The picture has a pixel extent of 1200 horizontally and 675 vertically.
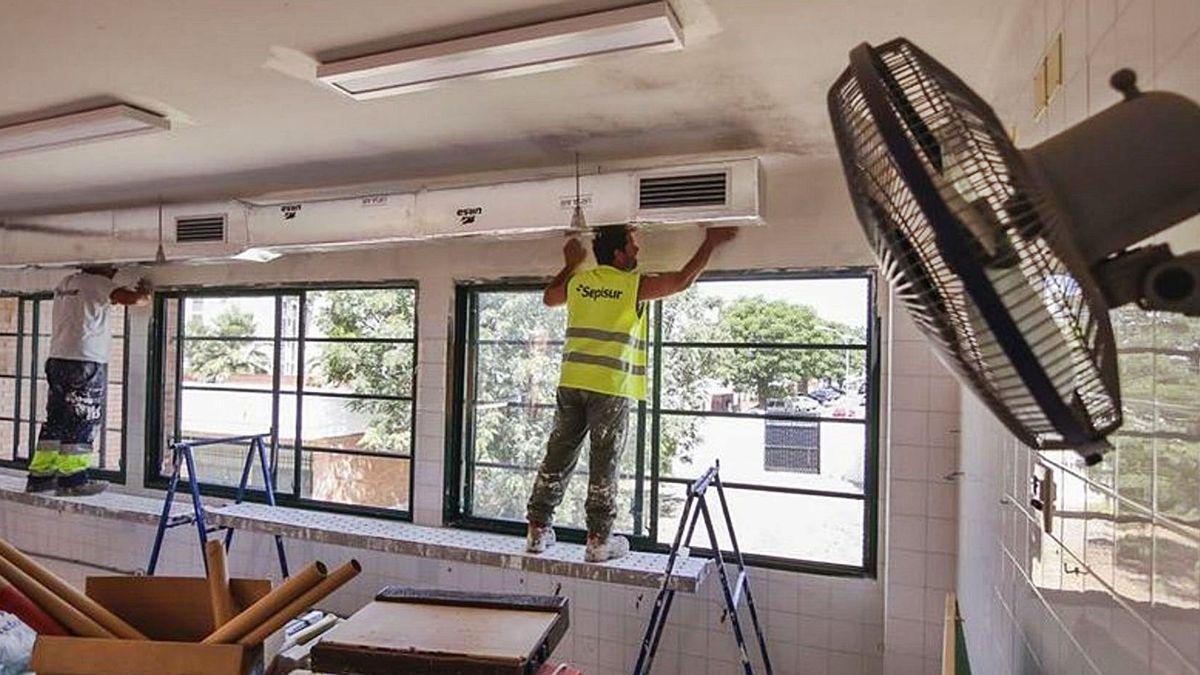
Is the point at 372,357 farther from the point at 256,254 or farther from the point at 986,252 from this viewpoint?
the point at 986,252

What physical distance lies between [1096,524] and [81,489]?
529 cm

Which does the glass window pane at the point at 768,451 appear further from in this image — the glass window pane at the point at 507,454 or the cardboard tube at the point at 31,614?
the cardboard tube at the point at 31,614

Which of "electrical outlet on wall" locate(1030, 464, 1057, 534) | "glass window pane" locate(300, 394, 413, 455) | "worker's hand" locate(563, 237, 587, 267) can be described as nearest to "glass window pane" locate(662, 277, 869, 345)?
"worker's hand" locate(563, 237, 587, 267)

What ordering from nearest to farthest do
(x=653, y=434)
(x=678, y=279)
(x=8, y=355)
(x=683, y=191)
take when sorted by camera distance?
(x=683, y=191) → (x=678, y=279) → (x=653, y=434) → (x=8, y=355)

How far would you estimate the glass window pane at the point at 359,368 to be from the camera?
408cm

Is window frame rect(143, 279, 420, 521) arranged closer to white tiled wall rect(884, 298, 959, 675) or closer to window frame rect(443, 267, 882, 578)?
window frame rect(443, 267, 882, 578)

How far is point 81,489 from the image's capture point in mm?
4484

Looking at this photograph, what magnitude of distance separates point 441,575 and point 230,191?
2.30 m

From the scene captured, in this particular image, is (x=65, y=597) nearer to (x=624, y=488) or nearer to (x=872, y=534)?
(x=624, y=488)

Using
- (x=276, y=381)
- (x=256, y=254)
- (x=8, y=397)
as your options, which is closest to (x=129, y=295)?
(x=276, y=381)

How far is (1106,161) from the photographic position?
0.57 m

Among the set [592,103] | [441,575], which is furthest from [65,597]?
[441,575]

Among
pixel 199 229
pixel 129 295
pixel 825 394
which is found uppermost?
pixel 199 229

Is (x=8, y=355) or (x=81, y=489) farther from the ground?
(x=8, y=355)
